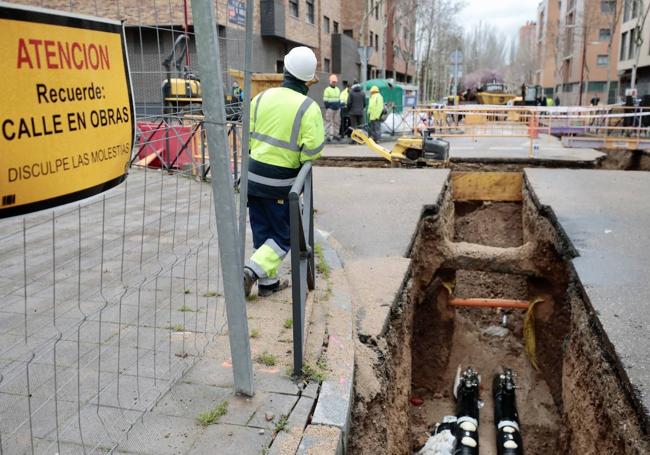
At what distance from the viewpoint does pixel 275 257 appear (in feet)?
13.8

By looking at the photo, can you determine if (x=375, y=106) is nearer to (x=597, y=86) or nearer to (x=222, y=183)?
(x=222, y=183)

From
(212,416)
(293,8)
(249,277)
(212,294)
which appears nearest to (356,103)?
(293,8)

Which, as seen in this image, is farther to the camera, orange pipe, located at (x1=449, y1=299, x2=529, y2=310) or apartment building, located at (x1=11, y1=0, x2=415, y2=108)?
orange pipe, located at (x1=449, y1=299, x2=529, y2=310)

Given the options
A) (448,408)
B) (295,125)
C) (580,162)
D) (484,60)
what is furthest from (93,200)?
(484,60)

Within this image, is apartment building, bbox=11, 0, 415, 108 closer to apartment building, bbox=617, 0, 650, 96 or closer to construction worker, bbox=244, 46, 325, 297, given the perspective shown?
construction worker, bbox=244, 46, 325, 297

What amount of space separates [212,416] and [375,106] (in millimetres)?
14647

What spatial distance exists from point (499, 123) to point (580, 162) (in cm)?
768

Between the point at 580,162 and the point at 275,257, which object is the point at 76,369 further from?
the point at 580,162

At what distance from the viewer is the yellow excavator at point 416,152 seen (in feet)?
39.5

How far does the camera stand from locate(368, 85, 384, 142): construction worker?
53.8ft

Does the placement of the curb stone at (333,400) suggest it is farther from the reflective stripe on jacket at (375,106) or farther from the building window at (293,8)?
the building window at (293,8)

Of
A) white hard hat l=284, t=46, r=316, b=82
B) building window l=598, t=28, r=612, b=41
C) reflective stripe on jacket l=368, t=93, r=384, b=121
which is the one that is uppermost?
building window l=598, t=28, r=612, b=41

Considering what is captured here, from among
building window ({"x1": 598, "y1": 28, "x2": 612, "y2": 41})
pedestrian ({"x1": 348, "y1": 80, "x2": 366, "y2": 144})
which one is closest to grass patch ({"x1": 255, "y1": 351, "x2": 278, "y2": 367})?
pedestrian ({"x1": 348, "y1": 80, "x2": 366, "y2": 144})

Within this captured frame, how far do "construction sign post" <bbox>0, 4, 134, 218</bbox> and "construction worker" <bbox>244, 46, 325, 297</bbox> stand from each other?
202 cm
